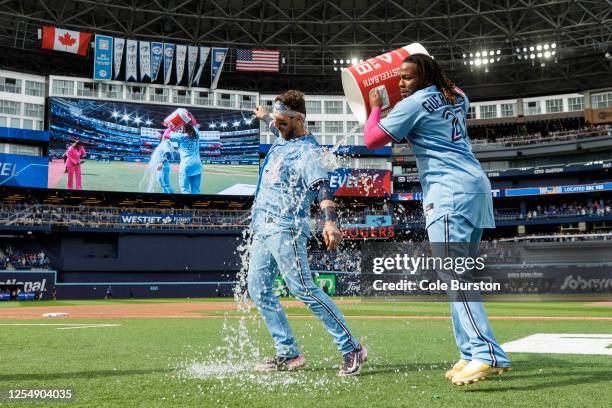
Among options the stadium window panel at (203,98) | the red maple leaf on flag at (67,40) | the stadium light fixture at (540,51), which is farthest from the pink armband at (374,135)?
the stadium light fixture at (540,51)

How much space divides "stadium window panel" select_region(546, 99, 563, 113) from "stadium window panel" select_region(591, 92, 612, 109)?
111 inches

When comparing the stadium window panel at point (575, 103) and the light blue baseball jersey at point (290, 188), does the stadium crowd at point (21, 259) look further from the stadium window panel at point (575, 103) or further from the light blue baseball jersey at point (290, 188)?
the stadium window panel at point (575, 103)

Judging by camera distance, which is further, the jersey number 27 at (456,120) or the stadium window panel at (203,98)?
the stadium window panel at (203,98)

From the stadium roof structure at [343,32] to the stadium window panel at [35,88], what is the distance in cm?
A: 133

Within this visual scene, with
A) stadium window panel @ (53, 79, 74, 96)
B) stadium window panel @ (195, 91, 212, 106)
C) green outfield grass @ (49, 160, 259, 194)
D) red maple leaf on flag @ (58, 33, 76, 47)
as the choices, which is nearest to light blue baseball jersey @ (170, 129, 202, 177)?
green outfield grass @ (49, 160, 259, 194)

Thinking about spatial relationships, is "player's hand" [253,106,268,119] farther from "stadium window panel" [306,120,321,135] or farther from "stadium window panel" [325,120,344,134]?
"stadium window panel" [325,120,344,134]

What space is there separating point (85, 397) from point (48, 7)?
51.6 metres

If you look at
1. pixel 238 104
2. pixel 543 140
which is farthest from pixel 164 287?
pixel 543 140

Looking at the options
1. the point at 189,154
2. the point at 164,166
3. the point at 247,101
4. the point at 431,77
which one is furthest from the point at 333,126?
the point at 431,77

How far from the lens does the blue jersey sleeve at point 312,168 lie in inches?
197

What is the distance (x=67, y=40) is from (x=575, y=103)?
46.5 meters

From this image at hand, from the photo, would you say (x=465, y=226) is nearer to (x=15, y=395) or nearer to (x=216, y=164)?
(x=15, y=395)

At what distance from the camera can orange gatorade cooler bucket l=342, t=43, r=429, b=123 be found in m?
4.98

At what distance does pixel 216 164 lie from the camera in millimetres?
47875
